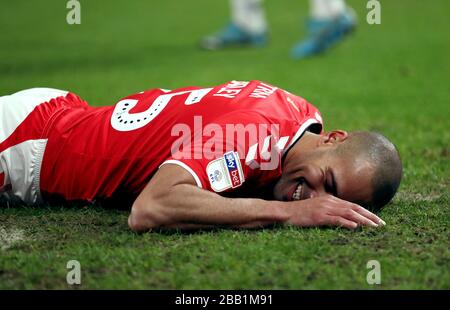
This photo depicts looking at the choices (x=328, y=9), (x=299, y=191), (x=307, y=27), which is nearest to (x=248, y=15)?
(x=307, y=27)

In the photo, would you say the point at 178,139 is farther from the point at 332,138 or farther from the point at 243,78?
the point at 243,78

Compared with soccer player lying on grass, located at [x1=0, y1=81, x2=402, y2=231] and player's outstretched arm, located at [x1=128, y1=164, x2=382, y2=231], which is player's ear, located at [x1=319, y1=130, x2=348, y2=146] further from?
player's outstretched arm, located at [x1=128, y1=164, x2=382, y2=231]

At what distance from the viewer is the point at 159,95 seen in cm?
429

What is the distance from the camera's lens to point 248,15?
10.5m

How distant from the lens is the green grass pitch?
326 cm

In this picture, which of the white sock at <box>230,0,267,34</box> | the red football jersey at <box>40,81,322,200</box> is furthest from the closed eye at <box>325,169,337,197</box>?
the white sock at <box>230,0,267,34</box>

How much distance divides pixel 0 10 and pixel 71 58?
434cm

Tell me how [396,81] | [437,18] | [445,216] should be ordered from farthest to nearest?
[437,18] < [396,81] < [445,216]

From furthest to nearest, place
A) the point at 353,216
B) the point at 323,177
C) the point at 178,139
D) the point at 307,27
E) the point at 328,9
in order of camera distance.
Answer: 1. the point at 307,27
2. the point at 328,9
3. the point at 178,139
4. the point at 323,177
5. the point at 353,216

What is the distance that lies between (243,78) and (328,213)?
4.60 meters

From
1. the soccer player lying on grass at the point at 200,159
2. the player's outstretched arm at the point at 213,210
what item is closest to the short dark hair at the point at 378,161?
the soccer player lying on grass at the point at 200,159

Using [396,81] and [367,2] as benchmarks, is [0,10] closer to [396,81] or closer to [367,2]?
[367,2]

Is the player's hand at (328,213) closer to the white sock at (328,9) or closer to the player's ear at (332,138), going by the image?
the player's ear at (332,138)
